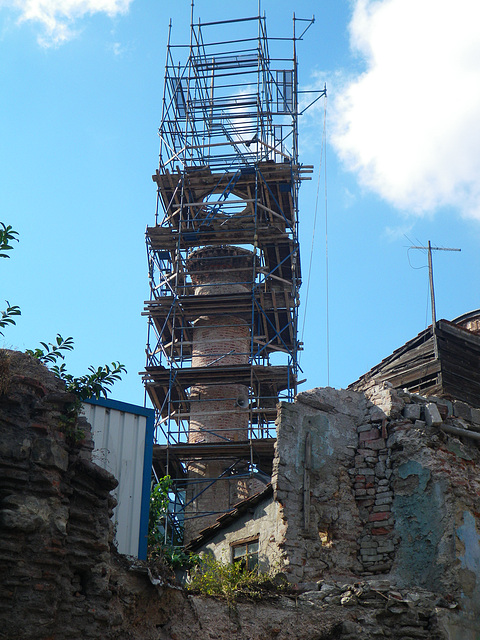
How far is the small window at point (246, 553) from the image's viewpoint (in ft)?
45.6

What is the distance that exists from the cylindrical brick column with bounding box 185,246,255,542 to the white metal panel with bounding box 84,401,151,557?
9576mm

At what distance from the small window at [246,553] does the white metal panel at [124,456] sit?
3264 mm

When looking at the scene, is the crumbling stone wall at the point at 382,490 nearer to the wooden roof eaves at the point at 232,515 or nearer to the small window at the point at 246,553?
the wooden roof eaves at the point at 232,515

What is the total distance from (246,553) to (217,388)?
8.73 meters

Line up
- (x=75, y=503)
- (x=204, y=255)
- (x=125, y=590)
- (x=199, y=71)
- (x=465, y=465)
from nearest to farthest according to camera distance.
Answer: (x=75, y=503) < (x=125, y=590) < (x=465, y=465) < (x=204, y=255) < (x=199, y=71)

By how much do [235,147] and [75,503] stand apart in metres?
19.8

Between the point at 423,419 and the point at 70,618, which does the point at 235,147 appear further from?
the point at 70,618

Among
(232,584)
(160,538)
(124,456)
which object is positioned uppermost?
(124,456)

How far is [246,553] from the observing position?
14.3 meters

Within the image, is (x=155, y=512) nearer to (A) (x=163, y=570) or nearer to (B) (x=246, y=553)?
(A) (x=163, y=570)

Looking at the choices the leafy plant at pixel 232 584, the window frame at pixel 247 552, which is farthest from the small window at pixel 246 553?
the leafy plant at pixel 232 584

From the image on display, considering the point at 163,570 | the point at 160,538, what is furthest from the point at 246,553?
the point at 163,570

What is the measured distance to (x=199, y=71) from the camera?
27891mm

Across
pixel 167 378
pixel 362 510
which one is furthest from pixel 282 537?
pixel 167 378
